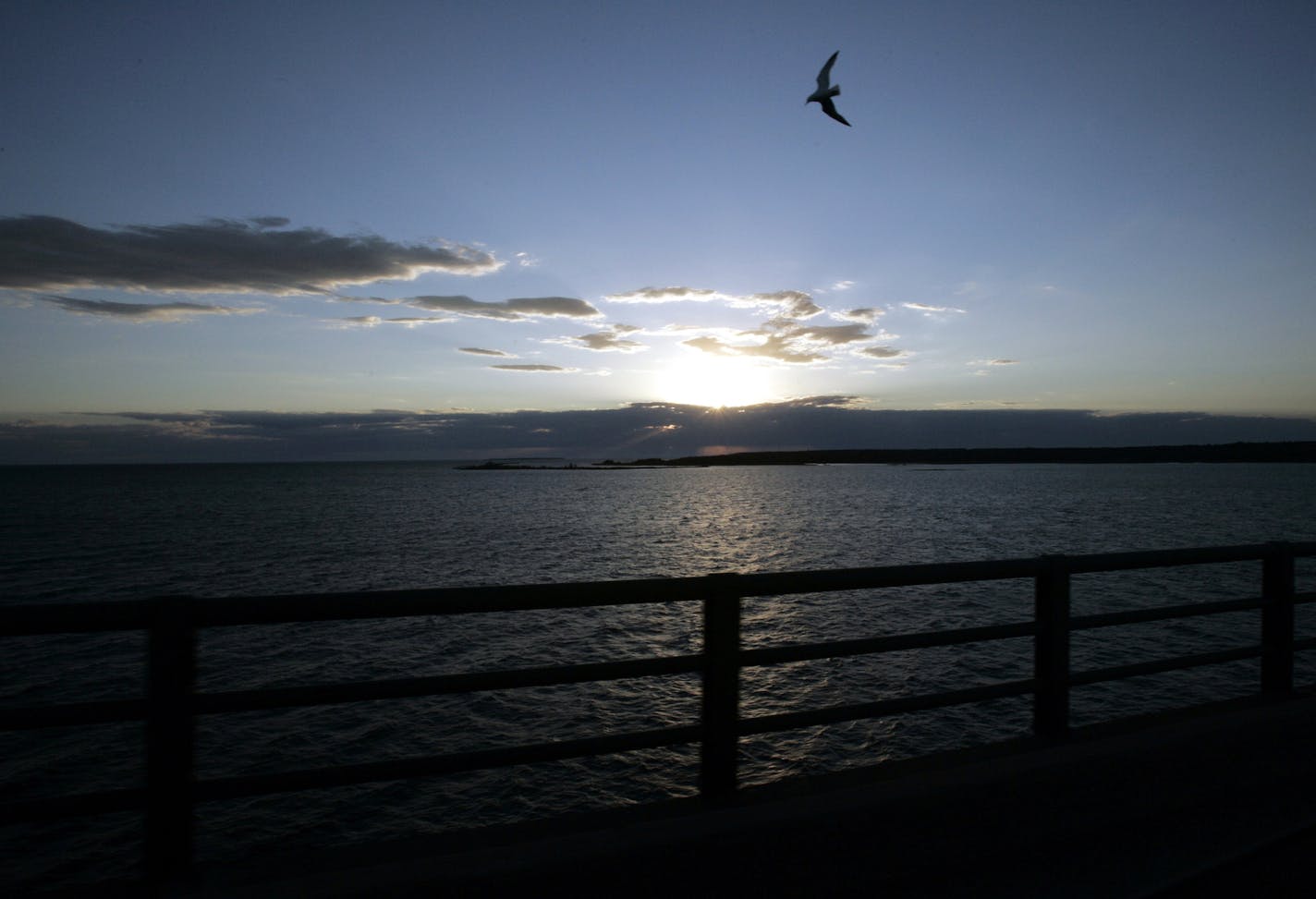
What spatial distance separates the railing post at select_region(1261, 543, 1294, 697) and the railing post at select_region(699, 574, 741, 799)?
Answer: 4.13 metres

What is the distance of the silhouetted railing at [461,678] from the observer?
2.71 m

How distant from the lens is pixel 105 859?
31.6 ft

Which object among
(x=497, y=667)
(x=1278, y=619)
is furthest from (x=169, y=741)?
(x=497, y=667)

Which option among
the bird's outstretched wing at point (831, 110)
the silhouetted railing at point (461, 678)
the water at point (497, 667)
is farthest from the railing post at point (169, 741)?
the bird's outstretched wing at point (831, 110)

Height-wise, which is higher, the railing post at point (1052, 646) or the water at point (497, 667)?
the railing post at point (1052, 646)

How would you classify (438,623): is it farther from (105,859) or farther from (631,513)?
(631,513)

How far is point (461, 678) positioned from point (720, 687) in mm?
1151

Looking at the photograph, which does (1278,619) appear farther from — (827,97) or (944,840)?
(827,97)

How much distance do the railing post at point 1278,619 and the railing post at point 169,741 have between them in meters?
6.27

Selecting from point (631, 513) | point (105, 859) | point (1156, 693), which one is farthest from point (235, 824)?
point (631, 513)

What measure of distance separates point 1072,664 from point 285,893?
18.6 meters

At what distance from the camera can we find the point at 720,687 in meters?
3.54

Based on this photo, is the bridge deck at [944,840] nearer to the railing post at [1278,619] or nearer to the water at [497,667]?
the railing post at [1278,619]

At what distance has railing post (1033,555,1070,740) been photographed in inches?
174
